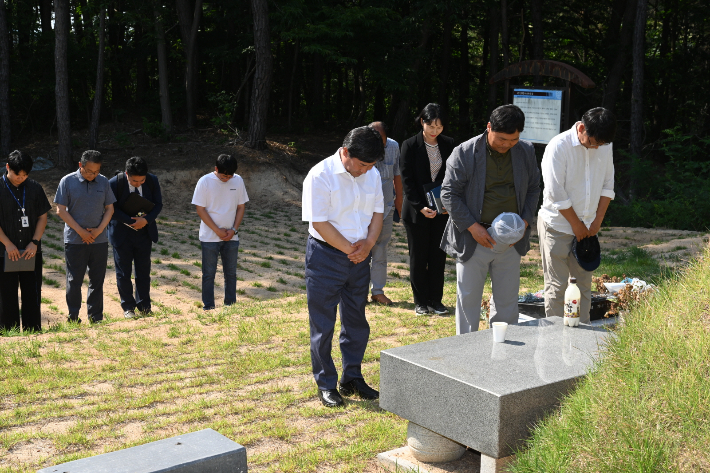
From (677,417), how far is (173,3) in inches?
1042

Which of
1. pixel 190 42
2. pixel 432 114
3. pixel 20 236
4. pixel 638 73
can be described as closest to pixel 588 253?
pixel 432 114

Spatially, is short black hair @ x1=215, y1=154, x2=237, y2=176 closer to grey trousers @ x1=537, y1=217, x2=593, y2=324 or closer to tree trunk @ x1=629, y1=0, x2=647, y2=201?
grey trousers @ x1=537, y1=217, x2=593, y2=324

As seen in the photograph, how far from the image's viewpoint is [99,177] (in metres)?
7.81

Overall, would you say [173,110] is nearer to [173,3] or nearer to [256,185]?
[173,3]

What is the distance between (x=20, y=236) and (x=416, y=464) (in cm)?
544

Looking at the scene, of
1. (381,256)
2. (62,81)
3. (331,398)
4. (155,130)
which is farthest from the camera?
(155,130)

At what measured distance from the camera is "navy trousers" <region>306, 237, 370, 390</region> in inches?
183

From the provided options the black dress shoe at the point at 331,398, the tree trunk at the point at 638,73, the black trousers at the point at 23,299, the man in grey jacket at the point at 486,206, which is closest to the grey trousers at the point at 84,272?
the black trousers at the point at 23,299

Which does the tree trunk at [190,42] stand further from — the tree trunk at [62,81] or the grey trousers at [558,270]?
the grey trousers at [558,270]

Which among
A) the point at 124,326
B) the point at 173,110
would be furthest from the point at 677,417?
the point at 173,110

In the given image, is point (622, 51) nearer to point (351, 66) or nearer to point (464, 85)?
point (464, 85)

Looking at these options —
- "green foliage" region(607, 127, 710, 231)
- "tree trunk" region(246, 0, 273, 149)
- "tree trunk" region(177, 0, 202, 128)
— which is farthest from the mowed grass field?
"tree trunk" region(177, 0, 202, 128)

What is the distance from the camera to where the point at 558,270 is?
5473 millimetres

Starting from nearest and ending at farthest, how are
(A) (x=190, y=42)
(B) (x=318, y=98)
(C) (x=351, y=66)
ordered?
1. (A) (x=190, y=42)
2. (C) (x=351, y=66)
3. (B) (x=318, y=98)
